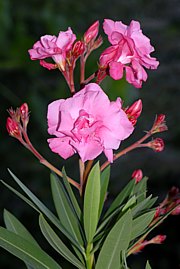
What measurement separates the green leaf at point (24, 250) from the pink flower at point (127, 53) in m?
0.25

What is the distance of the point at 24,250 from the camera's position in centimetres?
75

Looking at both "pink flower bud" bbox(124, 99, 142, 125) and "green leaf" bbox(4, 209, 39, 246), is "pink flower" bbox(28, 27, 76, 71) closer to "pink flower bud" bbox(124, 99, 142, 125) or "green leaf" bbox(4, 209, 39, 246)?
"pink flower bud" bbox(124, 99, 142, 125)

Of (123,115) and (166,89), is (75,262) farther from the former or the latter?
(166,89)

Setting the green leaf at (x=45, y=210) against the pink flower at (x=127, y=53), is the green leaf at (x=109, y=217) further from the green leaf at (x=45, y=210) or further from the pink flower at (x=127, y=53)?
the pink flower at (x=127, y=53)

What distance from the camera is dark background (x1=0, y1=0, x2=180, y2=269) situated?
2.27m

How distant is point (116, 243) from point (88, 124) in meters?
0.16

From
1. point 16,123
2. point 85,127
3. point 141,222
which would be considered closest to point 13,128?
point 16,123

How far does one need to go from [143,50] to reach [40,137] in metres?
1.85

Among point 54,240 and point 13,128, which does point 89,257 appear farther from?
point 13,128

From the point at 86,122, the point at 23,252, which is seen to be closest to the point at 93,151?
the point at 86,122

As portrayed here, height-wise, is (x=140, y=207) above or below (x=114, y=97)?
above

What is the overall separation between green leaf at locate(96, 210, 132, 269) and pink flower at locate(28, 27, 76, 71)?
0.77ft

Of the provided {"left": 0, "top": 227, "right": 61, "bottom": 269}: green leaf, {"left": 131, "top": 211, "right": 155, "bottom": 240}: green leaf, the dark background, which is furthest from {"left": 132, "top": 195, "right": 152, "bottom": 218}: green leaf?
the dark background

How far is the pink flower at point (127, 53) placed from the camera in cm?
77
